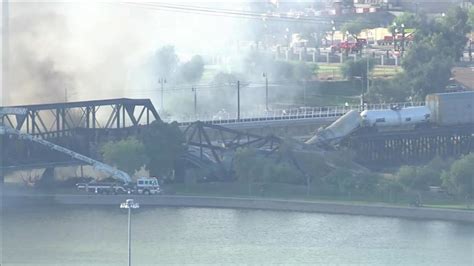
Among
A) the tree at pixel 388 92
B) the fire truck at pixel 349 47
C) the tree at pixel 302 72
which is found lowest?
the tree at pixel 388 92

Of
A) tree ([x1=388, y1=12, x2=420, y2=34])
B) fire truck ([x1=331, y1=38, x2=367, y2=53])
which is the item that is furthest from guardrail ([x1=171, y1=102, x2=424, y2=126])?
tree ([x1=388, y1=12, x2=420, y2=34])

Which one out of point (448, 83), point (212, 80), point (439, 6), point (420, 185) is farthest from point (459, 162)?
point (439, 6)

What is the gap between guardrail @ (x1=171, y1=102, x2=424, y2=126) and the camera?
25.5m

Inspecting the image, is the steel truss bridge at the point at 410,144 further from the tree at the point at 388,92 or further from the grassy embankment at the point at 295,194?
the tree at the point at 388,92

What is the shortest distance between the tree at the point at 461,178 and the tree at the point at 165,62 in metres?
8.85

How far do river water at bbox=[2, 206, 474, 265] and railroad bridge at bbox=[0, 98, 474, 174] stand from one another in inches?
57.8

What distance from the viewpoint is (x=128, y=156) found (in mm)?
21922

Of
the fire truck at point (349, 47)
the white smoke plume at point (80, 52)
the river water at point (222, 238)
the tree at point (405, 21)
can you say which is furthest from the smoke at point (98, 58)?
the river water at point (222, 238)

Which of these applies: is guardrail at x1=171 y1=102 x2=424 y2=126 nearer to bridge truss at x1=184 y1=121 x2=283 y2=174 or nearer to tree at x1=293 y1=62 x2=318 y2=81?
bridge truss at x1=184 y1=121 x2=283 y2=174

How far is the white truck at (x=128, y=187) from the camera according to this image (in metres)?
21.4

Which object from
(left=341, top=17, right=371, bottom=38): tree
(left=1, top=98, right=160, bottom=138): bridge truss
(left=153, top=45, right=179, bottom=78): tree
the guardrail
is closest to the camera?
(left=1, top=98, right=160, bottom=138): bridge truss

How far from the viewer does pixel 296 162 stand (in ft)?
73.3

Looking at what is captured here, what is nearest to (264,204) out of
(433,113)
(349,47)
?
(433,113)

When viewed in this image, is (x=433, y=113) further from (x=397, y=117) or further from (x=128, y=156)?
(x=128, y=156)
